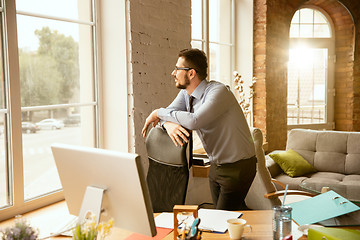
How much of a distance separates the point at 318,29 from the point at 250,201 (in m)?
4.49

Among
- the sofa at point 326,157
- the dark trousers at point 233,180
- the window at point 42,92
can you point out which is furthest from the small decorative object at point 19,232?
the sofa at point 326,157

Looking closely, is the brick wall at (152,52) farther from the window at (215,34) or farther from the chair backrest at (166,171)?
the window at (215,34)

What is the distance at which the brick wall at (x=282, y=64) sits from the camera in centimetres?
586

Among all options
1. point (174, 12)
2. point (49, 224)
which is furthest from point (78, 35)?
point (49, 224)

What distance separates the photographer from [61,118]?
2887 mm

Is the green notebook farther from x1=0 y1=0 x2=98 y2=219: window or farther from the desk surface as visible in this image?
x1=0 y1=0 x2=98 y2=219: window

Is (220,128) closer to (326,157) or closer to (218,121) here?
(218,121)

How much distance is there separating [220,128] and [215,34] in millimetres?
2926

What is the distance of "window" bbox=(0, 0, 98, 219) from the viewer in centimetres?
250

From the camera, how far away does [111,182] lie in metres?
1.42

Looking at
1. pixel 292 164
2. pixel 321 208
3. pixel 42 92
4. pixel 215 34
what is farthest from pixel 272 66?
pixel 321 208

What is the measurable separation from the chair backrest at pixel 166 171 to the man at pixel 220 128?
0.36 feet

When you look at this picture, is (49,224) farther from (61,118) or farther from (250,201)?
(250,201)

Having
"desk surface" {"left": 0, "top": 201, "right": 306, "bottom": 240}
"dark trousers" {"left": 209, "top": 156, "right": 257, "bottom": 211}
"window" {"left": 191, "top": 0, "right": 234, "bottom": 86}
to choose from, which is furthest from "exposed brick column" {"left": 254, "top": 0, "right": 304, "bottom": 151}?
"desk surface" {"left": 0, "top": 201, "right": 306, "bottom": 240}
